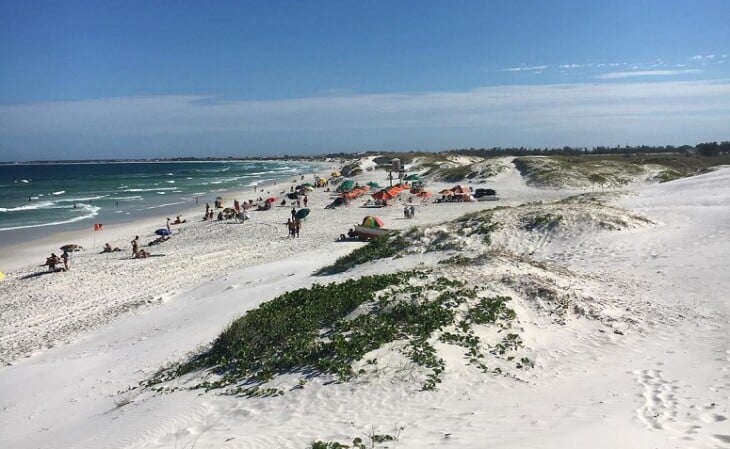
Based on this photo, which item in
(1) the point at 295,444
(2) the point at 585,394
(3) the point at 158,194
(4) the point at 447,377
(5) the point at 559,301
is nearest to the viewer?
(1) the point at 295,444

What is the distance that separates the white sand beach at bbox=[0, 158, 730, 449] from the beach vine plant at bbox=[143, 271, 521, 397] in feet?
1.12

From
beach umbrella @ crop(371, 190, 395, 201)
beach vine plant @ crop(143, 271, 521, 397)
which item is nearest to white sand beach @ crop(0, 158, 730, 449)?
beach vine plant @ crop(143, 271, 521, 397)

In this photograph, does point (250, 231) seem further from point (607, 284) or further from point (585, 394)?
point (585, 394)

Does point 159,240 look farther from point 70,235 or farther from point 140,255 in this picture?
point 70,235

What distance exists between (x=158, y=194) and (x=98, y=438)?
71.7 metres

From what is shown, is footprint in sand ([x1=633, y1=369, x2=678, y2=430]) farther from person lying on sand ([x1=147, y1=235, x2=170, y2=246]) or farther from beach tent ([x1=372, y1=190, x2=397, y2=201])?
beach tent ([x1=372, y1=190, x2=397, y2=201])

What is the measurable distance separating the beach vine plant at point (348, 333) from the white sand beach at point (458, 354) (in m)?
0.34

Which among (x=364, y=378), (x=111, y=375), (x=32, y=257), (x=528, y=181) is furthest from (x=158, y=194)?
(x=364, y=378)

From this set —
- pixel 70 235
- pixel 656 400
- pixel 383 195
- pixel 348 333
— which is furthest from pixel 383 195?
pixel 656 400

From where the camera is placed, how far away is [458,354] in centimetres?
955

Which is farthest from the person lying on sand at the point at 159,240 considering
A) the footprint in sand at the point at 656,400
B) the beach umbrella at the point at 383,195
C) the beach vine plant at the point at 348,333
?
the footprint in sand at the point at 656,400

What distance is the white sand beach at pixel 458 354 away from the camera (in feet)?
24.1

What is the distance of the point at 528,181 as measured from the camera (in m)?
54.9

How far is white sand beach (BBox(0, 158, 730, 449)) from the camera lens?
734 cm
